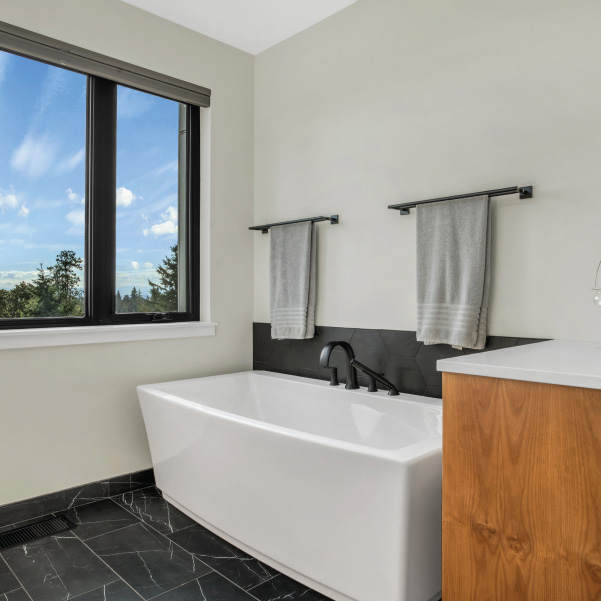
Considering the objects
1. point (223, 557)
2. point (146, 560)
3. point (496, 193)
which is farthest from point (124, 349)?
point (496, 193)

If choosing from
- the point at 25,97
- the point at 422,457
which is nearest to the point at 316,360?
the point at 422,457

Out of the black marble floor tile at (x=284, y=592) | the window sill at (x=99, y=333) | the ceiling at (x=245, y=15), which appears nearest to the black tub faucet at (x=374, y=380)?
the black marble floor tile at (x=284, y=592)

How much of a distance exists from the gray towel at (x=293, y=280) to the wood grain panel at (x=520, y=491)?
1.68 meters

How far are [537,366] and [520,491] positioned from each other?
286mm

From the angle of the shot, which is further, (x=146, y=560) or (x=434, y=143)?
(x=434, y=143)

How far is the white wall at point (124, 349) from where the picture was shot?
245cm

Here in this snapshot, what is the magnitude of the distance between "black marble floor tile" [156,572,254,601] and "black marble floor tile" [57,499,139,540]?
63cm

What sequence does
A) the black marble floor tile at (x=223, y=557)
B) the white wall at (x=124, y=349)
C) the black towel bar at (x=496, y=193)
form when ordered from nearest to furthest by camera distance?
the black marble floor tile at (x=223, y=557), the black towel bar at (x=496, y=193), the white wall at (x=124, y=349)

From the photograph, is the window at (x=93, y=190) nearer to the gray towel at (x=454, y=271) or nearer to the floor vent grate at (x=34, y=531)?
the floor vent grate at (x=34, y=531)

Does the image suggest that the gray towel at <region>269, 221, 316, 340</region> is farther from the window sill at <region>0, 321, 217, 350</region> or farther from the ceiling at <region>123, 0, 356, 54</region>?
the ceiling at <region>123, 0, 356, 54</region>

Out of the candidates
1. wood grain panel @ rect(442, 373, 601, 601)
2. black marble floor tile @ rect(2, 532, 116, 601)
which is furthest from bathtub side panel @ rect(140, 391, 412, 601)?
black marble floor tile @ rect(2, 532, 116, 601)

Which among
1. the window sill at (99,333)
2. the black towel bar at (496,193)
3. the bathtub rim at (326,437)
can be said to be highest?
the black towel bar at (496,193)

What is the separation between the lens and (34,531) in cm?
234

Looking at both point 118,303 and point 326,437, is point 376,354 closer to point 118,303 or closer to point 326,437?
point 326,437
